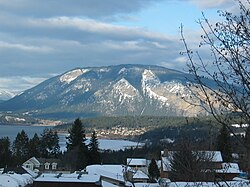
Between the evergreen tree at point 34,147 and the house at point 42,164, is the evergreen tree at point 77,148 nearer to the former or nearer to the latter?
the house at point 42,164

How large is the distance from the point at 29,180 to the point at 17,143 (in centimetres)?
3700

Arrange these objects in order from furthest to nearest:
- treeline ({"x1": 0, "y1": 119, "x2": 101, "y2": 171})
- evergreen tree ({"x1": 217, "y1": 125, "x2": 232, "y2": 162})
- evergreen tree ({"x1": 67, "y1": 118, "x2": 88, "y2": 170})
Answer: treeline ({"x1": 0, "y1": 119, "x2": 101, "y2": 171}) → evergreen tree ({"x1": 67, "y1": 118, "x2": 88, "y2": 170}) → evergreen tree ({"x1": 217, "y1": 125, "x2": 232, "y2": 162})

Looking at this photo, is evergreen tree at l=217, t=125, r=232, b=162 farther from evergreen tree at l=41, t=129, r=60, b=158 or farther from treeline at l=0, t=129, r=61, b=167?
evergreen tree at l=41, t=129, r=60, b=158

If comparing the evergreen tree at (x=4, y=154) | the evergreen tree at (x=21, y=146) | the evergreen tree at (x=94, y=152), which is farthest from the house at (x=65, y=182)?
the evergreen tree at (x=21, y=146)

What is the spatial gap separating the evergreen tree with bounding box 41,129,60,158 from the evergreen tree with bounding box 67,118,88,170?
877cm

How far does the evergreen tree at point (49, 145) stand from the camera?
64.0 meters

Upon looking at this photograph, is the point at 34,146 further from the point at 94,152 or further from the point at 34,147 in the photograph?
the point at 94,152

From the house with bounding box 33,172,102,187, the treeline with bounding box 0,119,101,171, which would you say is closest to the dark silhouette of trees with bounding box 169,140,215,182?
the house with bounding box 33,172,102,187

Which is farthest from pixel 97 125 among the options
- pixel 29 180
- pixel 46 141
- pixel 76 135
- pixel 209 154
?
pixel 209 154

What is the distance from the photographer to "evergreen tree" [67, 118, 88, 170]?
1951 inches

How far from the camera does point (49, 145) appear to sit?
65438mm

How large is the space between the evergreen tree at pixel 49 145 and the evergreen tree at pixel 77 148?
877 centimetres

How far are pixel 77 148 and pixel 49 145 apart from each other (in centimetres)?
1617

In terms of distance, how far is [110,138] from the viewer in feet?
393
